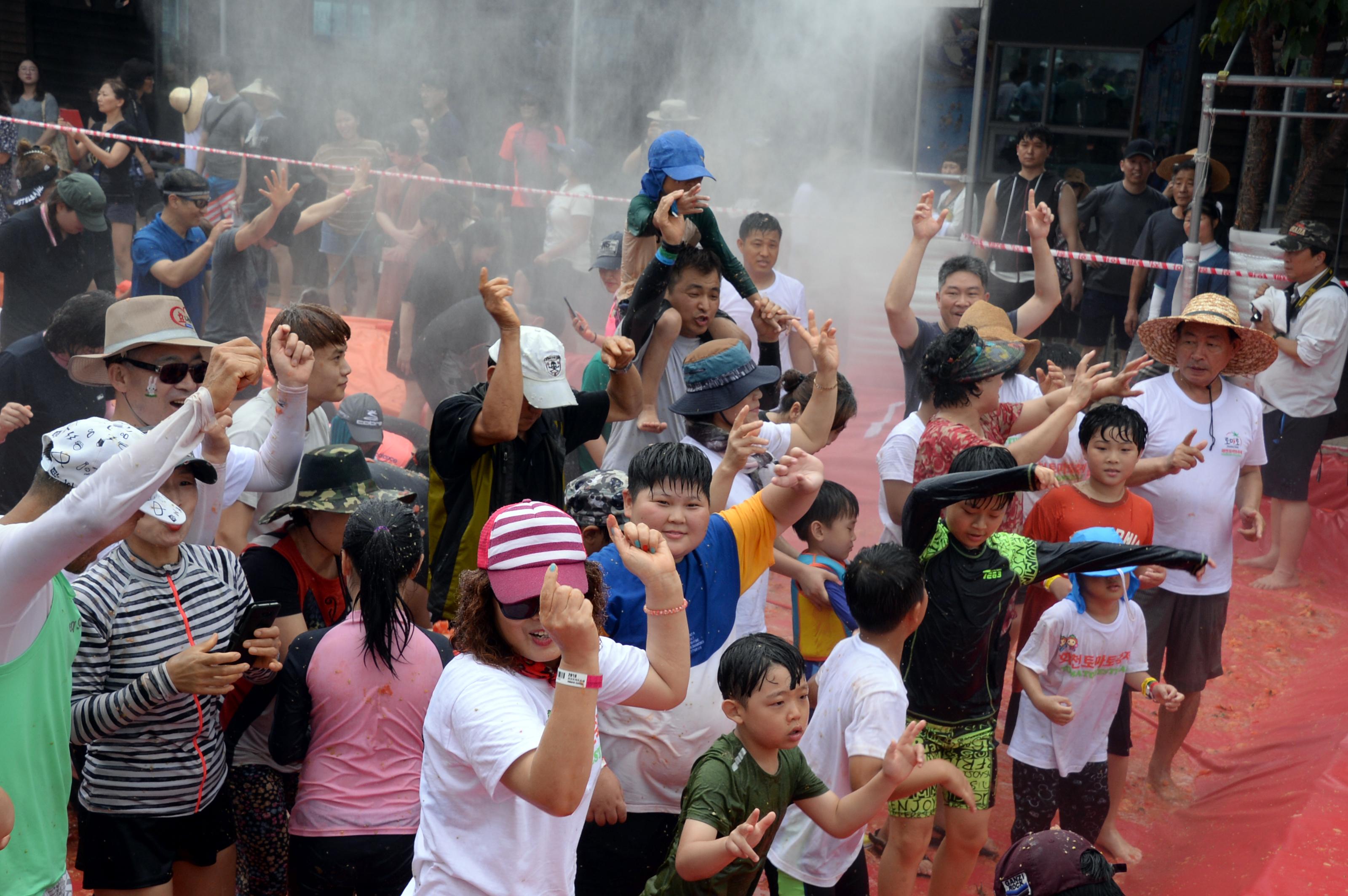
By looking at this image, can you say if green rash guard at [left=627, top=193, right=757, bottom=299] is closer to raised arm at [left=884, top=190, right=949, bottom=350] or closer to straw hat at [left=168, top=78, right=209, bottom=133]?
raised arm at [left=884, top=190, right=949, bottom=350]

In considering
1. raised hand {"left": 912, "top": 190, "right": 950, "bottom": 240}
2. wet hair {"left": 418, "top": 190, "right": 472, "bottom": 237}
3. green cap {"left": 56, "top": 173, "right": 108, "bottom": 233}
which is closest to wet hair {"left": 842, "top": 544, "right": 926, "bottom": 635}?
raised hand {"left": 912, "top": 190, "right": 950, "bottom": 240}

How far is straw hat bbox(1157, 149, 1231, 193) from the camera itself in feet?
29.3

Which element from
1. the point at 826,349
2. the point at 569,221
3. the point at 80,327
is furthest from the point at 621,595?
the point at 569,221

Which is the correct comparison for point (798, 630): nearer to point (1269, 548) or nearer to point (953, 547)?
point (953, 547)

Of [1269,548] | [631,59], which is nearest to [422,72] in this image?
[631,59]

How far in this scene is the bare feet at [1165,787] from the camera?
488cm

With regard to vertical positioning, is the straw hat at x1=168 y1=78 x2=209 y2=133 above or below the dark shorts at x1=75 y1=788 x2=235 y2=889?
above

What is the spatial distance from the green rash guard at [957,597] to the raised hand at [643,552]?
4.36 feet

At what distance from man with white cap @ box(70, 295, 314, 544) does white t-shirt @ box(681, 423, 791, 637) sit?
1.20 metres

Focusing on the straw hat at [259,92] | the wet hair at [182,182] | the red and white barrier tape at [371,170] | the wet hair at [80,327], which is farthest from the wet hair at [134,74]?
the wet hair at [80,327]

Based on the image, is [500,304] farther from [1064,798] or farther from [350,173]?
[350,173]

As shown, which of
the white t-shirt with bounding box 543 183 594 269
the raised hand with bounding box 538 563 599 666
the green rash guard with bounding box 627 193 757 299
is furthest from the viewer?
the white t-shirt with bounding box 543 183 594 269

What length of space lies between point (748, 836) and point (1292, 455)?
5870 mm

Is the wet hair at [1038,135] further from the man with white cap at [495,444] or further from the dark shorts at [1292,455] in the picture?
the man with white cap at [495,444]
